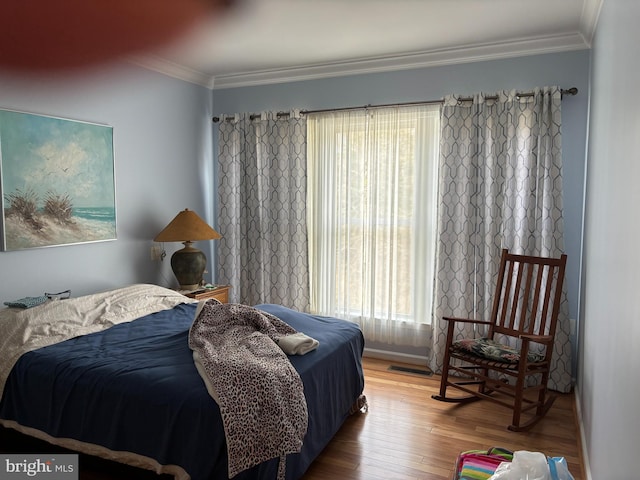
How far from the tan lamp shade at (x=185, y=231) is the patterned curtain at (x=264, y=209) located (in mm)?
642

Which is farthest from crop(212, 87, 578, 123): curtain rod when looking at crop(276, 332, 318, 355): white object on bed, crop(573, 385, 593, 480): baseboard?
crop(276, 332, 318, 355): white object on bed

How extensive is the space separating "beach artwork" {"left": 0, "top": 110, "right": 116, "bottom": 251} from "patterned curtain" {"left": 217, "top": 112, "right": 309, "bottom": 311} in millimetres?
1141

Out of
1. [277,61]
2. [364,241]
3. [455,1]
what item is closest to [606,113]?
[455,1]

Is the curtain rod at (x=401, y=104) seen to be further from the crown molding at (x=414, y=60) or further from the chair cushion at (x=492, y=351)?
the chair cushion at (x=492, y=351)

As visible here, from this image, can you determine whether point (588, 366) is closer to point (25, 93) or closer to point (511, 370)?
point (511, 370)

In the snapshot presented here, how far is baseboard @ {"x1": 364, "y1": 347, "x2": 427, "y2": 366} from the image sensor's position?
4.05 m

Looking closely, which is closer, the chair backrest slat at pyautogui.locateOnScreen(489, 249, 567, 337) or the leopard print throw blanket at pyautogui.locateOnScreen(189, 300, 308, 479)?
the leopard print throw blanket at pyautogui.locateOnScreen(189, 300, 308, 479)

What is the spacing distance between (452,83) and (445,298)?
169 centimetres

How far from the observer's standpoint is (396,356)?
4.15m

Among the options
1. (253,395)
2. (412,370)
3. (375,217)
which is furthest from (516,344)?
(253,395)

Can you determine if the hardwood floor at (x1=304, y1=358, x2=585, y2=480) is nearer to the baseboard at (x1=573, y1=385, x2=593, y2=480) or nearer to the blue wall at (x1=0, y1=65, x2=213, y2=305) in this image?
the baseboard at (x1=573, y1=385, x2=593, y2=480)

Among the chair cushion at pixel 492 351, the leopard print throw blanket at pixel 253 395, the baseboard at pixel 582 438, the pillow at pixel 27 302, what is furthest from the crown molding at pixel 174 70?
the baseboard at pixel 582 438

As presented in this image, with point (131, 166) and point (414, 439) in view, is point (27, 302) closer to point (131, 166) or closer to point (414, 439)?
point (131, 166)

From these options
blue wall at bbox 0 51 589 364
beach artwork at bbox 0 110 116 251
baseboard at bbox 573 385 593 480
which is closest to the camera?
baseboard at bbox 573 385 593 480
